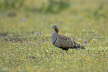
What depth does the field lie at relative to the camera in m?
7.95

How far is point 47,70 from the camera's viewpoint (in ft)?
24.7

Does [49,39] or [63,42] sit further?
[49,39]

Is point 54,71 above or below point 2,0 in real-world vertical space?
below

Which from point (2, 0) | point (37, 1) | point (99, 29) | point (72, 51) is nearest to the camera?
point (72, 51)

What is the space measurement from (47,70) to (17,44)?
2.82m

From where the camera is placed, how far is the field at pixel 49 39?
7949 millimetres

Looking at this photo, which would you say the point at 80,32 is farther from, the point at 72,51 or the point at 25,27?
the point at 72,51

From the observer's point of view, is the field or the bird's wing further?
the bird's wing

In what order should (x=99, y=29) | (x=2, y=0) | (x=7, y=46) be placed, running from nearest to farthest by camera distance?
(x=7, y=46) → (x=99, y=29) → (x=2, y=0)

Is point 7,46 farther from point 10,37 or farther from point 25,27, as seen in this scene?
point 25,27

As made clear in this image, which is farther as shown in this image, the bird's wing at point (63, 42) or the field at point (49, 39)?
the bird's wing at point (63, 42)

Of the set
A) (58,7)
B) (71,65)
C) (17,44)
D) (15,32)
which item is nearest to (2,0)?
(58,7)

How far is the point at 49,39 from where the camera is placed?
11.2 m

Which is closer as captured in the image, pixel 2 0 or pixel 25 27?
pixel 25 27
